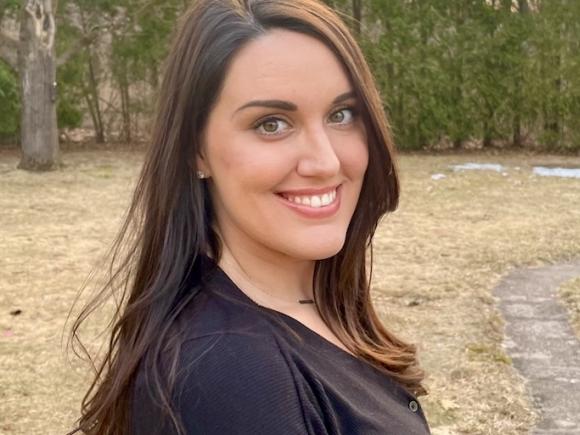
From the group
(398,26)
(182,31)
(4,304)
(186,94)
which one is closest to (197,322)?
(186,94)

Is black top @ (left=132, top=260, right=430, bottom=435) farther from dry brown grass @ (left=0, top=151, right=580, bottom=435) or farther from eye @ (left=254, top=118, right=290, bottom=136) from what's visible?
dry brown grass @ (left=0, top=151, right=580, bottom=435)

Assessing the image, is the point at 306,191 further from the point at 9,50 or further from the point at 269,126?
the point at 9,50

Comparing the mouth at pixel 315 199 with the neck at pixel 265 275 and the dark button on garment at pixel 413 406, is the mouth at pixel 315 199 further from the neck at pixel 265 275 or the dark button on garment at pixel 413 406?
the dark button on garment at pixel 413 406

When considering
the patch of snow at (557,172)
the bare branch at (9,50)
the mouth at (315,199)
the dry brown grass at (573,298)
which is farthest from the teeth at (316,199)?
the bare branch at (9,50)

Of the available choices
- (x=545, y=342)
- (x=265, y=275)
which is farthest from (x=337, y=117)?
(x=545, y=342)

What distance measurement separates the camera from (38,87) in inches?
448

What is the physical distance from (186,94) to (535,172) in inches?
400

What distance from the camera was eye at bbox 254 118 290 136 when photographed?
4.40ft

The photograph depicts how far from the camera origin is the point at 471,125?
42.9 ft

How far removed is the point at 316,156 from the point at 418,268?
4.66 m

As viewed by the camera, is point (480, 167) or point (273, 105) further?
point (480, 167)

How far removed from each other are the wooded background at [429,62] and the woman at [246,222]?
1109 cm

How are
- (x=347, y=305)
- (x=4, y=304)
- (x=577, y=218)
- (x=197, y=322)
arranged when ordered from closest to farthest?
(x=197, y=322) → (x=347, y=305) → (x=4, y=304) → (x=577, y=218)

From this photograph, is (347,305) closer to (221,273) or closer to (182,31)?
(221,273)
